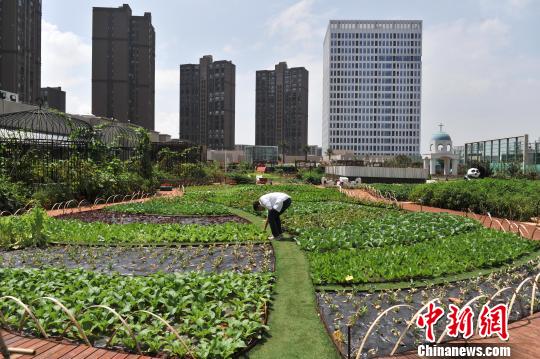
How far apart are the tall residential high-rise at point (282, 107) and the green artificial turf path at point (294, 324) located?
12546cm

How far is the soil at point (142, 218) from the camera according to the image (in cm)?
1364

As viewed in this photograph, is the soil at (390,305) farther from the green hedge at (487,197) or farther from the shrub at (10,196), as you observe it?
the shrub at (10,196)

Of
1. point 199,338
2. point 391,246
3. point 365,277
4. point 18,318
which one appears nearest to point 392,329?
point 365,277

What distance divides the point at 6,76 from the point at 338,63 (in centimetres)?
10345

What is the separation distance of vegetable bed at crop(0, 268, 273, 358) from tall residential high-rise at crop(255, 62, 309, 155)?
12632cm

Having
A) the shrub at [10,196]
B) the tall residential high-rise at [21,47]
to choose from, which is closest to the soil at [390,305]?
the shrub at [10,196]

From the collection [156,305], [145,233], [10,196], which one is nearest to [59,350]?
[156,305]

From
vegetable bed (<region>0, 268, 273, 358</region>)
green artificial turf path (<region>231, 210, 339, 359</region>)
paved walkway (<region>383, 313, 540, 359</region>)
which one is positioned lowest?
green artificial turf path (<region>231, 210, 339, 359</region>)

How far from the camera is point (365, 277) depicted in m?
6.95

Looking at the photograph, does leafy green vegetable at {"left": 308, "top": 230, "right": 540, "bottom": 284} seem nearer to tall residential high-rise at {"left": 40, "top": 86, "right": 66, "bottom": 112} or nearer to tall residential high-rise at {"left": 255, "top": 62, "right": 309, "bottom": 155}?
tall residential high-rise at {"left": 40, "top": 86, "right": 66, "bottom": 112}

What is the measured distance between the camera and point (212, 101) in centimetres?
11831

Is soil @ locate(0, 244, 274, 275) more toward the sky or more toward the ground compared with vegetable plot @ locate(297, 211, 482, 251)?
more toward the ground

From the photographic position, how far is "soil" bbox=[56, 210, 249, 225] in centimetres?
1364

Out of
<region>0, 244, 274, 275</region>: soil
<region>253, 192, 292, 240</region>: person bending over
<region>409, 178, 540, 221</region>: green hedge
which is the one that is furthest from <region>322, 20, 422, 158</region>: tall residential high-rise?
<region>0, 244, 274, 275</region>: soil
